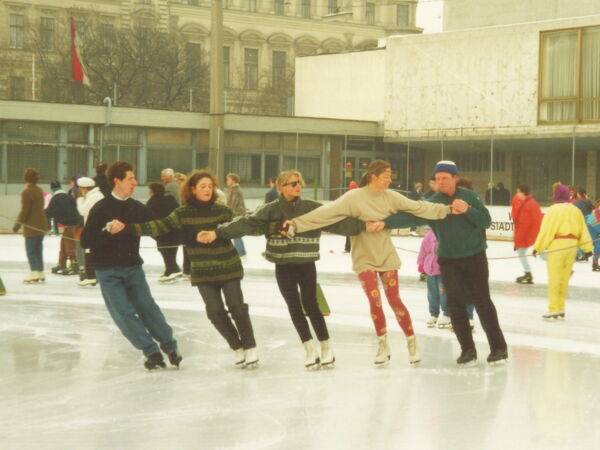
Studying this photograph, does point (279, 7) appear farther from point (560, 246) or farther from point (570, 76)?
point (560, 246)

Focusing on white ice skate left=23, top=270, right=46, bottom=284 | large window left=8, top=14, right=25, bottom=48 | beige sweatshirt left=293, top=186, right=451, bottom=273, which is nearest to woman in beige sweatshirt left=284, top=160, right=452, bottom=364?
beige sweatshirt left=293, top=186, right=451, bottom=273

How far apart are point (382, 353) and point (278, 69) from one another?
69.8 m

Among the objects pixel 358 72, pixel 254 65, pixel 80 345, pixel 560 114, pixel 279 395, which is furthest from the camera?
pixel 254 65

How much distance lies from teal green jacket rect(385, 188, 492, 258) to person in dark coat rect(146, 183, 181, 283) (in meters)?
7.32

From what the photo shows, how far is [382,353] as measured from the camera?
A: 9031mm

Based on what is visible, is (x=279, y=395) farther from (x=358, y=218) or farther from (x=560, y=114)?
(x=560, y=114)

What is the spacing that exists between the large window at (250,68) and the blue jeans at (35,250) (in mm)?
60809

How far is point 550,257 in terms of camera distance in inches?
492

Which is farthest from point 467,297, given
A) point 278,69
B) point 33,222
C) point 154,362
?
point 278,69

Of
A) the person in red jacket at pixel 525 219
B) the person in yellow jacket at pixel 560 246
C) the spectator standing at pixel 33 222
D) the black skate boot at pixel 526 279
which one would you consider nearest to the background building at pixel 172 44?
the person in red jacket at pixel 525 219

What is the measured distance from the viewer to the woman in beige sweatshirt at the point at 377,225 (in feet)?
28.8

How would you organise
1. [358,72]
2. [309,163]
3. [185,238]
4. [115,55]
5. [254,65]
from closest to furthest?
1. [185,238]
2. [309,163]
3. [358,72]
4. [115,55]
5. [254,65]

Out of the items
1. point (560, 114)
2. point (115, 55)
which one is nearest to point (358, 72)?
point (560, 114)

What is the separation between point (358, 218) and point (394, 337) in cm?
234
